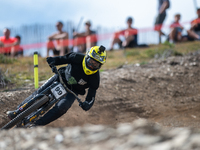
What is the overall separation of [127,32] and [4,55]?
18.9ft

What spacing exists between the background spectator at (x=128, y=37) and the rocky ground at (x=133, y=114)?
208 centimetres

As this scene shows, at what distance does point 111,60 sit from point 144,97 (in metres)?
4.92

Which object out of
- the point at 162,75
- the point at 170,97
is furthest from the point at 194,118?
the point at 162,75

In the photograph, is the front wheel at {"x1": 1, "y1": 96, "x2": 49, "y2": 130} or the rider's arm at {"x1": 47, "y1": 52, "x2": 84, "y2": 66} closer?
the front wheel at {"x1": 1, "y1": 96, "x2": 49, "y2": 130}

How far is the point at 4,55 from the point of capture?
11094mm

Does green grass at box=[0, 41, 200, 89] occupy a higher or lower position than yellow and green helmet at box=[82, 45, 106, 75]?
lower

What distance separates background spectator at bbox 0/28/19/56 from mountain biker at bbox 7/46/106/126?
680 centimetres

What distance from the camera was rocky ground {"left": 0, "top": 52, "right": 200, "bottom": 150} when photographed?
5.50 ft

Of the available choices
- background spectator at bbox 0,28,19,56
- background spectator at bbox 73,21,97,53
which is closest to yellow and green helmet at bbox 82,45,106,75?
background spectator at bbox 73,21,97,53

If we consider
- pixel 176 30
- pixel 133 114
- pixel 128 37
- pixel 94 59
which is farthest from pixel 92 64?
pixel 176 30

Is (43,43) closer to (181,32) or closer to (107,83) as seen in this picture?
(107,83)

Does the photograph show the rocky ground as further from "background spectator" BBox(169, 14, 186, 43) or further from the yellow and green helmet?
"background spectator" BBox(169, 14, 186, 43)

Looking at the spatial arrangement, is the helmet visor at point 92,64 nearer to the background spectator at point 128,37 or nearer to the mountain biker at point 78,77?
the mountain biker at point 78,77

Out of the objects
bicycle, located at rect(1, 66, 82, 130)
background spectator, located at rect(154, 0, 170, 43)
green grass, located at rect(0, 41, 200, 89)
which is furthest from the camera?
background spectator, located at rect(154, 0, 170, 43)
